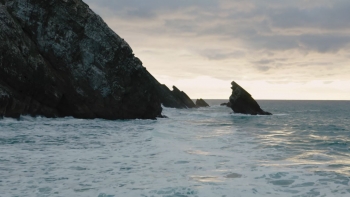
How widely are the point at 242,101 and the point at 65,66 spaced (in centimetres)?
3388

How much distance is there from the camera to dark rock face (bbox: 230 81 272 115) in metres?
52.7

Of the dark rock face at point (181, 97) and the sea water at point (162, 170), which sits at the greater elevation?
the dark rock face at point (181, 97)

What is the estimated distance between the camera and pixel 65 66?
30391mm

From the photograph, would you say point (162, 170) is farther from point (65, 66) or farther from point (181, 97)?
point (181, 97)

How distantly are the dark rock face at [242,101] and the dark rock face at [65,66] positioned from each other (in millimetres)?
20685

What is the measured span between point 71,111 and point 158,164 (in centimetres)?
2200

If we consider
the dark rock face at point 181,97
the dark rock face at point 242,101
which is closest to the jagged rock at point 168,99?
the dark rock face at point 181,97

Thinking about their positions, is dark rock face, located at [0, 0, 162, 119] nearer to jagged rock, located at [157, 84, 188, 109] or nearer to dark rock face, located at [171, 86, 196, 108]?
jagged rock, located at [157, 84, 188, 109]

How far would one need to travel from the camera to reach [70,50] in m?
30.8

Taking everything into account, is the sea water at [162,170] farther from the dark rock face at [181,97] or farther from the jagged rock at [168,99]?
the dark rock face at [181,97]

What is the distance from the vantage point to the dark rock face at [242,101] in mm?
52688

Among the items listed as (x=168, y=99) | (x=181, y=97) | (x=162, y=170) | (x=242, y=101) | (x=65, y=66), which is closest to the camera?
(x=162, y=170)

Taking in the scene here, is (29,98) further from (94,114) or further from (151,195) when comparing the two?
(151,195)

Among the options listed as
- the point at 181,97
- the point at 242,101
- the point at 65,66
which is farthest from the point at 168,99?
the point at 65,66
